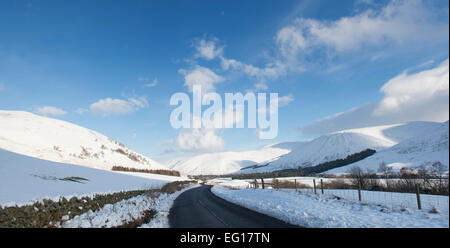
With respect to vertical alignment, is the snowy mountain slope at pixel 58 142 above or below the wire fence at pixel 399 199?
above

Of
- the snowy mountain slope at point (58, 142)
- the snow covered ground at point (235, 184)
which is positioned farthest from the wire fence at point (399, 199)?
the snowy mountain slope at point (58, 142)

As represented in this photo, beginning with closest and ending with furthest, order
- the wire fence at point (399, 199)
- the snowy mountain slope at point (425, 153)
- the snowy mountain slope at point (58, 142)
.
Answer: the wire fence at point (399, 199)
the snowy mountain slope at point (58, 142)
the snowy mountain slope at point (425, 153)

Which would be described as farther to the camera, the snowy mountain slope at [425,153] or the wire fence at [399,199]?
the snowy mountain slope at [425,153]

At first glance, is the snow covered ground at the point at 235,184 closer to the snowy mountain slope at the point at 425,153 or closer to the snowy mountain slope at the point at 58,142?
the snowy mountain slope at the point at 58,142

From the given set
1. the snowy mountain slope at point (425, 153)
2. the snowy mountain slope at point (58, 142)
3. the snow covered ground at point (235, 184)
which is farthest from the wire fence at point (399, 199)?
the snowy mountain slope at point (58, 142)

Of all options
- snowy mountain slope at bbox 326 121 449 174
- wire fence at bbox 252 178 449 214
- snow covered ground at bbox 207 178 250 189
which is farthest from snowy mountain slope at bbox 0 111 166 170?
snowy mountain slope at bbox 326 121 449 174

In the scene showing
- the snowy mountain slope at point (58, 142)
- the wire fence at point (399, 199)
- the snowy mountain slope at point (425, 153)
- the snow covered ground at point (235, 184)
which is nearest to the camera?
the wire fence at point (399, 199)

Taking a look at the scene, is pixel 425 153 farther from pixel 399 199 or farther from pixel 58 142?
pixel 58 142

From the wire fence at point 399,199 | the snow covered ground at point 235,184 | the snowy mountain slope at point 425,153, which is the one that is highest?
the snowy mountain slope at point 425,153

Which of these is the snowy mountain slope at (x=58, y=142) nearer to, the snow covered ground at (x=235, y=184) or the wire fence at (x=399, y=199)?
the snow covered ground at (x=235, y=184)

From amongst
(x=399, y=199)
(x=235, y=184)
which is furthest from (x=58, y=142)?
(x=399, y=199)
